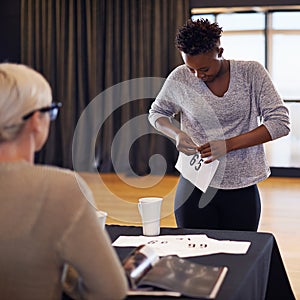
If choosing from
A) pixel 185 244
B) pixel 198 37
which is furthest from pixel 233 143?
pixel 185 244

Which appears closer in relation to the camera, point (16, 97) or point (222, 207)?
point (16, 97)

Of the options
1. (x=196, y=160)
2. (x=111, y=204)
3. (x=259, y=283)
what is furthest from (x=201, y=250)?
(x=111, y=204)

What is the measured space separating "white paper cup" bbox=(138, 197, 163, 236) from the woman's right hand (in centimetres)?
36

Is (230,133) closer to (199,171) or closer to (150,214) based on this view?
(199,171)

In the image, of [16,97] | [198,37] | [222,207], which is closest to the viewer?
[16,97]

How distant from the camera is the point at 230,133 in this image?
255cm

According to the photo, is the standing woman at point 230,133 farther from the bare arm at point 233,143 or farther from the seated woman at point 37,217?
the seated woman at point 37,217

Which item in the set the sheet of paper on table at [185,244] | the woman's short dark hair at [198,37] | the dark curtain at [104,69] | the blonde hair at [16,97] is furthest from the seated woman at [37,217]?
the dark curtain at [104,69]

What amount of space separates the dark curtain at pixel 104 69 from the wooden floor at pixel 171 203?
35 cm

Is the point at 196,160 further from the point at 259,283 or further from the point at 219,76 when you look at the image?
the point at 259,283

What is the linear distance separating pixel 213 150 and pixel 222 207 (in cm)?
26

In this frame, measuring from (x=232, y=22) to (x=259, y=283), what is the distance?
568cm

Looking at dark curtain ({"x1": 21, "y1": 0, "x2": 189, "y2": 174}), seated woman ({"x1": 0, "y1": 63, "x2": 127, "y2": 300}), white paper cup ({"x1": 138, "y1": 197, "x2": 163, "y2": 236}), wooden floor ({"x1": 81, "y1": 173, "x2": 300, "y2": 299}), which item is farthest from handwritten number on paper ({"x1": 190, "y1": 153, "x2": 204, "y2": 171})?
dark curtain ({"x1": 21, "y1": 0, "x2": 189, "y2": 174})

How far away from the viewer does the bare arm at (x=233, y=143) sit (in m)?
2.45
